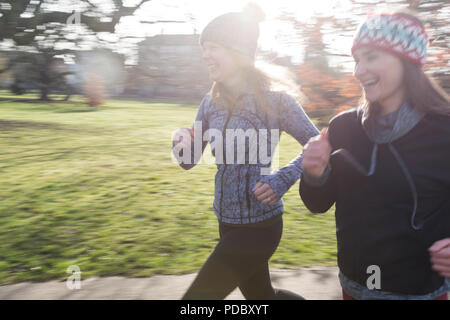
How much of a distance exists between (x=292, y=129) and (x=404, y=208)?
761 mm

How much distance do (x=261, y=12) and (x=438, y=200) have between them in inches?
57.1

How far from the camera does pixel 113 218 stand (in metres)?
5.29

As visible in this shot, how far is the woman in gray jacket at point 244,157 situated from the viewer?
2100 mm

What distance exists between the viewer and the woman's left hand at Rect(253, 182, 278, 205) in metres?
2.05

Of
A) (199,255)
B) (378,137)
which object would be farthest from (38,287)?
(378,137)

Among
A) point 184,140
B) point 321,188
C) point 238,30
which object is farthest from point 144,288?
point 238,30

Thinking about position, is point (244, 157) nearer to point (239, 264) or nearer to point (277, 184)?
point (277, 184)

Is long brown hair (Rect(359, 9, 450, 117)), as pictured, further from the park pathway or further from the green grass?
the green grass

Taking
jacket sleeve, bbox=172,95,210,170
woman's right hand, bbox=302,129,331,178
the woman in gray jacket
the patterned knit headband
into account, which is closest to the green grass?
jacket sleeve, bbox=172,95,210,170

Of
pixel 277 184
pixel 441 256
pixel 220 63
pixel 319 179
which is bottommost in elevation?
pixel 441 256

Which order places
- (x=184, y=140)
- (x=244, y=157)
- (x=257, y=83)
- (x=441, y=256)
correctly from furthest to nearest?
(x=184, y=140) → (x=257, y=83) → (x=244, y=157) → (x=441, y=256)

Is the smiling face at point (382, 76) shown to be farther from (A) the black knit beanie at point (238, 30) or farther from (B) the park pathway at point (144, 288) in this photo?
(B) the park pathway at point (144, 288)

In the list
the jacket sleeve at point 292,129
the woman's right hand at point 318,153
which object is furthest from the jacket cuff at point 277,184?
the woman's right hand at point 318,153
